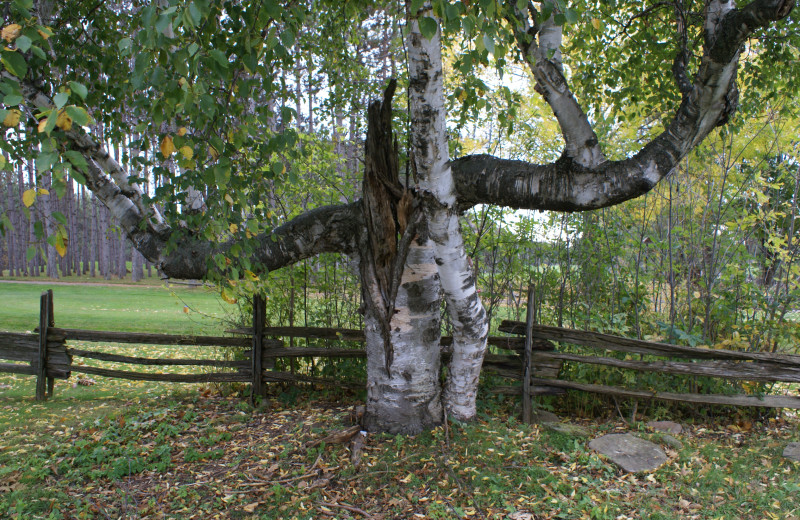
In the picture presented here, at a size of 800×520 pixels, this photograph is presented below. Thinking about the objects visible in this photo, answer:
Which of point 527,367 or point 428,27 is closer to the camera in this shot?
point 428,27

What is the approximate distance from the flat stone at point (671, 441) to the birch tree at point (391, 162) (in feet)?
5.73

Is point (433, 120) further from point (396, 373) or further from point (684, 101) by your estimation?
point (396, 373)

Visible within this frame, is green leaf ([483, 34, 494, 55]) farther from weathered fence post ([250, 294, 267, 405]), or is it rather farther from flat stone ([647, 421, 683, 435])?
weathered fence post ([250, 294, 267, 405])

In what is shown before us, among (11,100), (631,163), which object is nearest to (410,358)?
(631,163)

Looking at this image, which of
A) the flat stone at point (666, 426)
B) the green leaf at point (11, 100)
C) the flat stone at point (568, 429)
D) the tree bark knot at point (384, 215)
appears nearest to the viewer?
the green leaf at point (11, 100)

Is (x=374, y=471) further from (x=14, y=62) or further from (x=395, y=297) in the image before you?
(x=14, y=62)

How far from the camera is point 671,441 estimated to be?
14.4ft

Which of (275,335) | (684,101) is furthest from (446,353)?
(684,101)

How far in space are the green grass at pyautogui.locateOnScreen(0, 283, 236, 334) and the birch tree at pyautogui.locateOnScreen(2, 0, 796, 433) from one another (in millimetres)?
3870

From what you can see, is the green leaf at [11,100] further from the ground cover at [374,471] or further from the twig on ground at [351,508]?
the twig on ground at [351,508]

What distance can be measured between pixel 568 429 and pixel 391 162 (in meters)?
3.01

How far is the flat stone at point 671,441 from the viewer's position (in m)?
4.34

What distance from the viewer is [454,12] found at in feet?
6.35

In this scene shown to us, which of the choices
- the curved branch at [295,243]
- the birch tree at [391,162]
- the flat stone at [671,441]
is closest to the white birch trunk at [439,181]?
the birch tree at [391,162]
